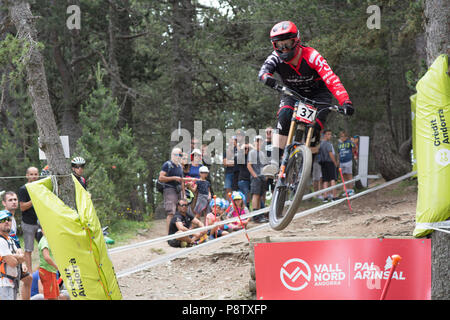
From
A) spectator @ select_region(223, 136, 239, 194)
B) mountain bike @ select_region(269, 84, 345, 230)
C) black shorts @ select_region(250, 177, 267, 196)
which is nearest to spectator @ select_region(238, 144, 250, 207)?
spectator @ select_region(223, 136, 239, 194)

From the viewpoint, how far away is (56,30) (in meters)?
A: 17.2

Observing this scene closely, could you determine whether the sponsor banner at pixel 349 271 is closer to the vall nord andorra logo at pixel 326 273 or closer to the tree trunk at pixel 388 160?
the vall nord andorra logo at pixel 326 273

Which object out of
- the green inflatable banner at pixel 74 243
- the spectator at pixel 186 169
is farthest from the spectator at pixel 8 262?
the spectator at pixel 186 169

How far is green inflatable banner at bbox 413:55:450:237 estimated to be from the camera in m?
5.36

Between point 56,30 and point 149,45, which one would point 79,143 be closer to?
point 56,30

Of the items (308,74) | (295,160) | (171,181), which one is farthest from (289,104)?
(171,181)

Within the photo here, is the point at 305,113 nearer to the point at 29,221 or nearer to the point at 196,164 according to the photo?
the point at 29,221

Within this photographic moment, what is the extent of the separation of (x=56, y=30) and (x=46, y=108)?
10583 millimetres

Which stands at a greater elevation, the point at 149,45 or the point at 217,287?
the point at 149,45

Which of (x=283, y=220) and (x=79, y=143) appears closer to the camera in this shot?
(x=283, y=220)

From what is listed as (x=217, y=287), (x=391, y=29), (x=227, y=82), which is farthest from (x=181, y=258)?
(x=227, y=82)

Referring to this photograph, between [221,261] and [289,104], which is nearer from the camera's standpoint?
[289,104]

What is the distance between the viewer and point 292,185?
6.21 metres

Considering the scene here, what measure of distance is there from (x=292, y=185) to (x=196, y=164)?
5315 millimetres
